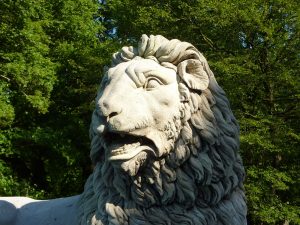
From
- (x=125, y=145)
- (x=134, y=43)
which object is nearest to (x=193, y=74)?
(x=125, y=145)

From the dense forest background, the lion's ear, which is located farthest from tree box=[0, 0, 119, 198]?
the lion's ear

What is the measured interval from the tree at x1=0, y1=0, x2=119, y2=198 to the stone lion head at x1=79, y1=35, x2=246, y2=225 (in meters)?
10.8

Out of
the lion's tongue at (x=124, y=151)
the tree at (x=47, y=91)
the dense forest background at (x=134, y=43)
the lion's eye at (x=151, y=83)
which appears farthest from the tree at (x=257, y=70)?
the lion's tongue at (x=124, y=151)

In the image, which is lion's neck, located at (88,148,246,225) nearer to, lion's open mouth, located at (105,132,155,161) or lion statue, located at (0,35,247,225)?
lion statue, located at (0,35,247,225)

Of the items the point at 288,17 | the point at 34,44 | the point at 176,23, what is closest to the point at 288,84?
the point at 288,17

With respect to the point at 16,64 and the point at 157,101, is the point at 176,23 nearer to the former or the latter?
the point at 16,64

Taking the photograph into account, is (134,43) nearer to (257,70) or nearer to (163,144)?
(257,70)

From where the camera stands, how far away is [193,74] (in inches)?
116

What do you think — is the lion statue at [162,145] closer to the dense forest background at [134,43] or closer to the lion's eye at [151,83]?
the lion's eye at [151,83]

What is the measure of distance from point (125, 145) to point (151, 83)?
1.13 ft

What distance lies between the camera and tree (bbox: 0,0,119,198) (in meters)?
14.4

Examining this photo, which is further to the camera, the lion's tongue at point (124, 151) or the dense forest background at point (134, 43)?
the dense forest background at point (134, 43)

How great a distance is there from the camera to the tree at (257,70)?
46.4 ft

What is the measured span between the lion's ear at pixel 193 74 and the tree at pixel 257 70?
10.9 metres
